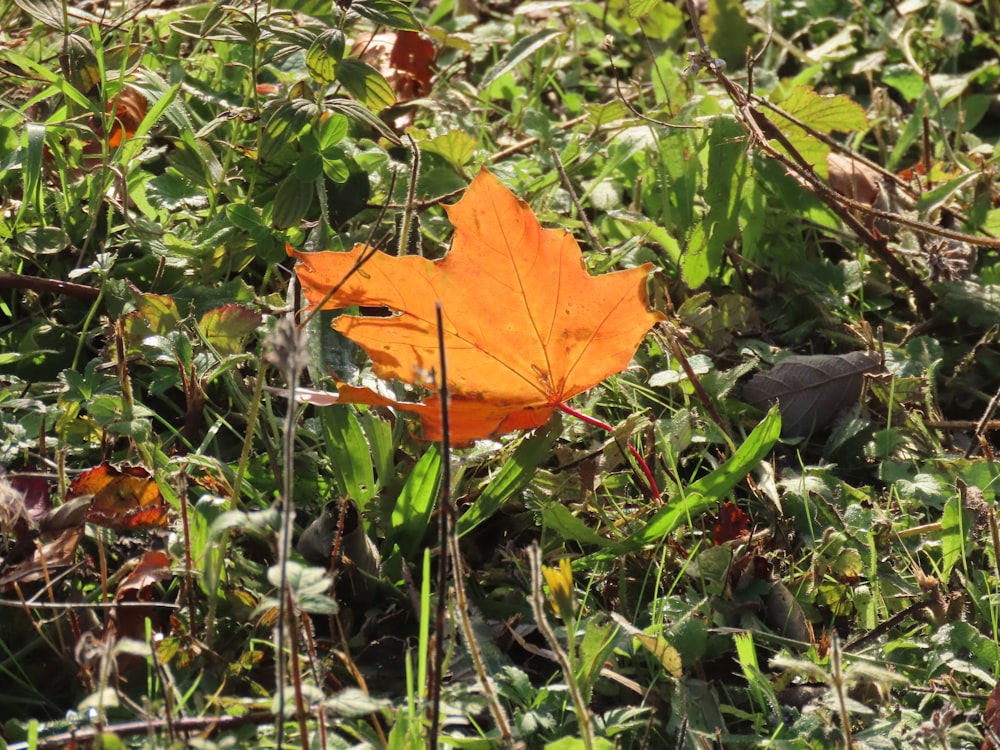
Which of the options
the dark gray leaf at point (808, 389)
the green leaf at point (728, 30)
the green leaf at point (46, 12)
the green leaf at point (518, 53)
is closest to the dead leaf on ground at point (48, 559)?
the green leaf at point (46, 12)

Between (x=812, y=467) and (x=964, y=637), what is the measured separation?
400 mm

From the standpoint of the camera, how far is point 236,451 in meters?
1.83

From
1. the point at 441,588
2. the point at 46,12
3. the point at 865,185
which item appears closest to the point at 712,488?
the point at 441,588

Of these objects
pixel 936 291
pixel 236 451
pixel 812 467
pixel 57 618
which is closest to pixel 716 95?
pixel 936 291

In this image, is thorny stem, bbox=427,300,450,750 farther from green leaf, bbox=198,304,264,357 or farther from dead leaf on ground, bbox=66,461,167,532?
green leaf, bbox=198,304,264,357

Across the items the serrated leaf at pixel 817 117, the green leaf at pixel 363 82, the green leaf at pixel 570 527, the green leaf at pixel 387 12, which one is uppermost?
the green leaf at pixel 387 12

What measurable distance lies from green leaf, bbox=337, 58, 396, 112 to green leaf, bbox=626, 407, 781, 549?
0.88 metres

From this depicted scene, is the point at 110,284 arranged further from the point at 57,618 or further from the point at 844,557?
the point at 844,557

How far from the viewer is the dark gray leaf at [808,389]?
2.01 m

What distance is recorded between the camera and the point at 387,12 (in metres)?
1.88

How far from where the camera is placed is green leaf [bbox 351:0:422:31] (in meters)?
1.87

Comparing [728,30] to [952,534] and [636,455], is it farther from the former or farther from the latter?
[952,534]

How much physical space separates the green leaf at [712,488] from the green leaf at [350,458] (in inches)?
16.8

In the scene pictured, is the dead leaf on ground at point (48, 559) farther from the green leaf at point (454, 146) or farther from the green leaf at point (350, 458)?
the green leaf at point (454, 146)
